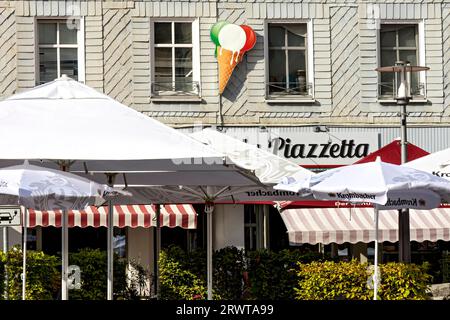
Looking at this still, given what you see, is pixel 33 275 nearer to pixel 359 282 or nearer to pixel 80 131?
pixel 80 131

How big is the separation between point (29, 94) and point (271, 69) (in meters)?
14.1

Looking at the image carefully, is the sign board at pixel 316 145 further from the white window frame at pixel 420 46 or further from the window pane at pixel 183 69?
the window pane at pixel 183 69

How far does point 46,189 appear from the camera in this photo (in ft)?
47.8

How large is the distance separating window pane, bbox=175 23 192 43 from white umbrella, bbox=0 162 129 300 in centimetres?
1534

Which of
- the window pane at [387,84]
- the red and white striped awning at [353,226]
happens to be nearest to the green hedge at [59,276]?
the red and white striped awning at [353,226]

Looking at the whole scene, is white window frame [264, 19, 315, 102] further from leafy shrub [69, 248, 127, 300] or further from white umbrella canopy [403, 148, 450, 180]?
white umbrella canopy [403, 148, 450, 180]

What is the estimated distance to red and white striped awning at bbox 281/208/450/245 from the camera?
2848 cm

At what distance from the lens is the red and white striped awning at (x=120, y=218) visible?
28.4 meters

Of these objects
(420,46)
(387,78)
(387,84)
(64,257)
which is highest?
(420,46)

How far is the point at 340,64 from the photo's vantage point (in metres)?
30.7

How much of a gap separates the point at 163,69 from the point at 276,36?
113 inches

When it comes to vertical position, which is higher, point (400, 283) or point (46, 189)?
point (46, 189)
